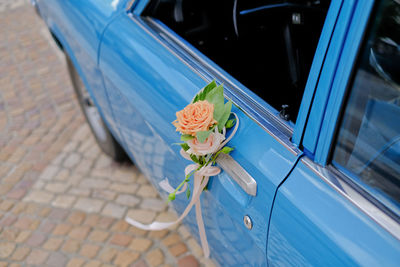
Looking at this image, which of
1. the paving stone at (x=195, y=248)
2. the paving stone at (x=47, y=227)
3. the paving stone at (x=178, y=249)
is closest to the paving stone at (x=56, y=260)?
the paving stone at (x=47, y=227)

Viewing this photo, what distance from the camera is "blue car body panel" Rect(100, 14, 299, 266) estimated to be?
116 cm

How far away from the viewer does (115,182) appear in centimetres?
294

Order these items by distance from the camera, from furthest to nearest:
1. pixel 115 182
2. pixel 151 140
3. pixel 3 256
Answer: pixel 115 182
pixel 3 256
pixel 151 140

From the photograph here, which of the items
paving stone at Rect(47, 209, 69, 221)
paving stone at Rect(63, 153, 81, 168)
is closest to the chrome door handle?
paving stone at Rect(47, 209, 69, 221)

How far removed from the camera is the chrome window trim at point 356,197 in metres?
0.90

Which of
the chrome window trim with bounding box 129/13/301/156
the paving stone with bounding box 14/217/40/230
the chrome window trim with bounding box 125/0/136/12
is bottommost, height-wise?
the paving stone with bounding box 14/217/40/230

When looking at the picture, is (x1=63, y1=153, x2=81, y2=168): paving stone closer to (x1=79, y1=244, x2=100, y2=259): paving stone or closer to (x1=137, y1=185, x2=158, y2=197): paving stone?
(x1=137, y1=185, x2=158, y2=197): paving stone

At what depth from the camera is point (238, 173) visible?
3.93ft

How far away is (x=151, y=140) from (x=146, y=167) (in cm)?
34

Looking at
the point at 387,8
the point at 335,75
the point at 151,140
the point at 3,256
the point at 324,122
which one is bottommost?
the point at 3,256

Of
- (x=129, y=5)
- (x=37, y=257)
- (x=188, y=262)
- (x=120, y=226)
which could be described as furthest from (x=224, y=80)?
(x=37, y=257)

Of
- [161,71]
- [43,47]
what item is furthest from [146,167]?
[43,47]

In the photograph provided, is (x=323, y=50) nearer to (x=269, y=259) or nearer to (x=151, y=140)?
(x=269, y=259)

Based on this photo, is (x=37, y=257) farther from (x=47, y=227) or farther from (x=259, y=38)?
(x=259, y=38)
